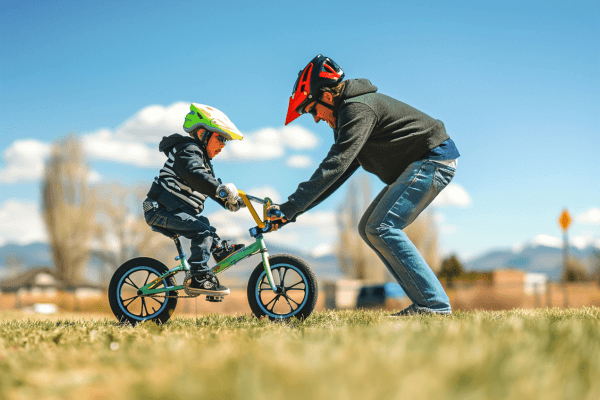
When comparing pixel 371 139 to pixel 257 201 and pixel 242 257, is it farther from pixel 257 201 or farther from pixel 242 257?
pixel 242 257

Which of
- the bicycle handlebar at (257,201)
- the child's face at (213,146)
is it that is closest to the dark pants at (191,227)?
the bicycle handlebar at (257,201)

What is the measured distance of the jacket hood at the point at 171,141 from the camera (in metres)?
4.32

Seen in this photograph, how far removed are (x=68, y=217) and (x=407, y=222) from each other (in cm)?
3829

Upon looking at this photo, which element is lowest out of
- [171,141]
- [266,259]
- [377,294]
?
[377,294]

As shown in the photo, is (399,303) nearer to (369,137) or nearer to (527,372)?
(369,137)

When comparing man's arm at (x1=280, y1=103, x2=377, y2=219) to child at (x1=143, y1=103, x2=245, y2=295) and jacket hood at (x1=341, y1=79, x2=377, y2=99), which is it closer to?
jacket hood at (x1=341, y1=79, x2=377, y2=99)

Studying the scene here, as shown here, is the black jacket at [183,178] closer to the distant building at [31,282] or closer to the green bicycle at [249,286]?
the green bicycle at [249,286]

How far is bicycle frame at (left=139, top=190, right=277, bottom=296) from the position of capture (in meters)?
4.32

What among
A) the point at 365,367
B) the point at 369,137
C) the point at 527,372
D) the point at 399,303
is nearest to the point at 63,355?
the point at 365,367

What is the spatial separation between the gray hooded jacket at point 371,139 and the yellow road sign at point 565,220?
2032cm

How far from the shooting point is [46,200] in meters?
37.6

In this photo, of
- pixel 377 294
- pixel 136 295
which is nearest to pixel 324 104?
pixel 136 295

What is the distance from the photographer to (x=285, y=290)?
4375 millimetres

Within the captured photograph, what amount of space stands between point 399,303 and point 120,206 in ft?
82.2
